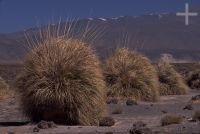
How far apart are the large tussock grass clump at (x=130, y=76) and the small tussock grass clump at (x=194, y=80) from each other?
1141 cm

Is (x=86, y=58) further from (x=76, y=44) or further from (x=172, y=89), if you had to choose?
(x=172, y=89)

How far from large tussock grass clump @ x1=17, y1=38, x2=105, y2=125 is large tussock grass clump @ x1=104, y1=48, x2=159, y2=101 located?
8.96 m

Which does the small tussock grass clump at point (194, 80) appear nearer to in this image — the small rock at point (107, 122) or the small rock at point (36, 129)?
the small rock at point (107, 122)

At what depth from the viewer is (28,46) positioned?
18.3 m

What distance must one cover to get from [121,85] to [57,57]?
32.9 feet

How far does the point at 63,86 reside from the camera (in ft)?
56.5

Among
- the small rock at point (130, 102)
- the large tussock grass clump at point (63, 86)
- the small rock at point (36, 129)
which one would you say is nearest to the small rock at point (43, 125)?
the small rock at point (36, 129)

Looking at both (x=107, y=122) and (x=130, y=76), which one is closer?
(x=107, y=122)

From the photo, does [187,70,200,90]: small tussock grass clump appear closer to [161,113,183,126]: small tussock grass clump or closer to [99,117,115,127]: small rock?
[99,117,115,127]: small rock

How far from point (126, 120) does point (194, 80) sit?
72.0 ft

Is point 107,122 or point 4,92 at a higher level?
point 4,92

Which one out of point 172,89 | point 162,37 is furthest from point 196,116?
point 162,37

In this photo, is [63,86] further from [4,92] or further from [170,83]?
[170,83]

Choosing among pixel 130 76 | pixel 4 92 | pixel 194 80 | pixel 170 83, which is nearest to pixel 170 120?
pixel 130 76
